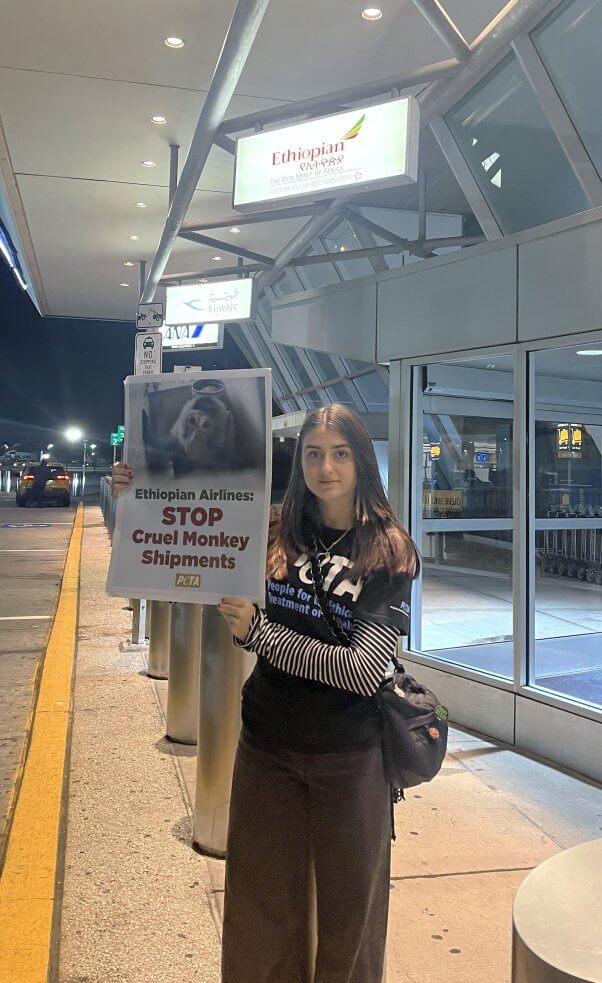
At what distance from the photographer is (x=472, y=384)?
6543 mm

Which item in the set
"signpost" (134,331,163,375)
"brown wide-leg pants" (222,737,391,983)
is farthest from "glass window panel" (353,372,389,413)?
"brown wide-leg pants" (222,737,391,983)

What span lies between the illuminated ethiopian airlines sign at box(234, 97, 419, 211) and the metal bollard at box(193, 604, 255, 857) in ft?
11.8

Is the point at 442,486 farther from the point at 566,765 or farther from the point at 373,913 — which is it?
the point at 373,913

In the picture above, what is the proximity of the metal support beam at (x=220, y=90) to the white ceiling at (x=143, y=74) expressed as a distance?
27.1 inches

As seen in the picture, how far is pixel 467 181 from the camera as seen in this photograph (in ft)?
22.0

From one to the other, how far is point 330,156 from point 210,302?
295 inches

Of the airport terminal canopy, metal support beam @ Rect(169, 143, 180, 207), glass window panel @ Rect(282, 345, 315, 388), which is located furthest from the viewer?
glass window panel @ Rect(282, 345, 315, 388)

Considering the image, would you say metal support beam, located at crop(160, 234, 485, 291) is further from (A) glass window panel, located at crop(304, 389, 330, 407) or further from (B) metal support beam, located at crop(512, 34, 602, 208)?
(A) glass window panel, located at crop(304, 389, 330, 407)

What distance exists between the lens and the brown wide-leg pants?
7.32 feet

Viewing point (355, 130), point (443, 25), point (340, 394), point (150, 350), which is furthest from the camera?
point (340, 394)

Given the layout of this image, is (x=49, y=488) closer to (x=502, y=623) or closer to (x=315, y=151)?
(x=502, y=623)

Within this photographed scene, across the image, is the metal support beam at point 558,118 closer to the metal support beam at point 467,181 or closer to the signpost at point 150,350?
the metal support beam at point 467,181

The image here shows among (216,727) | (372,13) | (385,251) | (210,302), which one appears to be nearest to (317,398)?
(210,302)

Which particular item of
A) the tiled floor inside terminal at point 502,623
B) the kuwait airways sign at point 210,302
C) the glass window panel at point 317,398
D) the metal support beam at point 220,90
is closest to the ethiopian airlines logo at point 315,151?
the metal support beam at point 220,90
